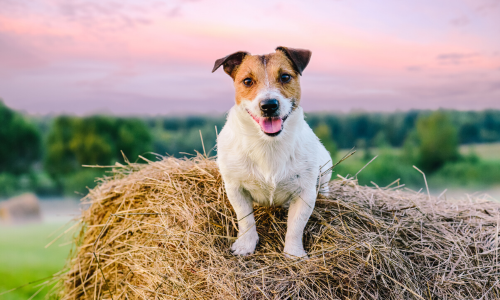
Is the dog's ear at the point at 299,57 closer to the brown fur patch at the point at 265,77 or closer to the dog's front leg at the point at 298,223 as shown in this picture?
the brown fur patch at the point at 265,77

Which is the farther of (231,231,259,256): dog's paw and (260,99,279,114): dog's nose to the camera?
(231,231,259,256): dog's paw

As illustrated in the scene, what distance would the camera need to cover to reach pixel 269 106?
2584mm

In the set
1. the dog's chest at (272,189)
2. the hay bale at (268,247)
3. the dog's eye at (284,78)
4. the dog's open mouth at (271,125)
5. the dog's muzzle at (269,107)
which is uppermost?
the dog's eye at (284,78)

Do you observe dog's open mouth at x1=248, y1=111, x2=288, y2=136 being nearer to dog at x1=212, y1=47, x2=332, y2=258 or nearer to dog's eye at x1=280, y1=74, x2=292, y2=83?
dog at x1=212, y1=47, x2=332, y2=258

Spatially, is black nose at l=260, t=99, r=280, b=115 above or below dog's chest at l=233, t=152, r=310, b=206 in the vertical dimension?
above

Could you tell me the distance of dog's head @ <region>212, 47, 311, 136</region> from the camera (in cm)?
263

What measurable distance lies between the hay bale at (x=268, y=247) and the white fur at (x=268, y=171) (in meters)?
0.17

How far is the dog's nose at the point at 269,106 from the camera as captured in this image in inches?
101

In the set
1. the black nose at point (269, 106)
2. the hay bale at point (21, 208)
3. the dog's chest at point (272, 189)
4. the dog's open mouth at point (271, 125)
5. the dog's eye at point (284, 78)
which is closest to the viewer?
the black nose at point (269, 106)

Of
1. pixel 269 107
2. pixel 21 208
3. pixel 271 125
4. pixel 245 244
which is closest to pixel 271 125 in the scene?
pixel 271 125

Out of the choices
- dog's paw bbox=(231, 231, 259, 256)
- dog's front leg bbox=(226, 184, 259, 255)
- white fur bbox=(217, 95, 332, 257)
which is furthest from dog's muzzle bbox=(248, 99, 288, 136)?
dog's paw bbox=(231, 231, 259, 256)

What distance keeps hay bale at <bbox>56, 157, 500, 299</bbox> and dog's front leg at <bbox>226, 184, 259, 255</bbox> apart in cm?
8

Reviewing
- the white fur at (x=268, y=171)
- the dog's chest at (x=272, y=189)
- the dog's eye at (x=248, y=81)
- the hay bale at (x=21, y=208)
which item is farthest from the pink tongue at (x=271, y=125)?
the hay bale at (x=21, y=208)

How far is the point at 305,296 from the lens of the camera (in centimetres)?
266
